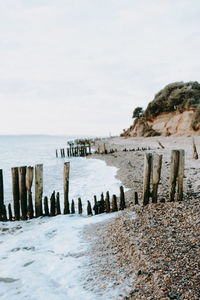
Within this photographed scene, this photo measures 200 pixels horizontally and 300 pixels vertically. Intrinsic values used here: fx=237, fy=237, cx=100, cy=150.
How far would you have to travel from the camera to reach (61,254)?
4.95m

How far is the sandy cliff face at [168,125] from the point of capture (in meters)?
35.9

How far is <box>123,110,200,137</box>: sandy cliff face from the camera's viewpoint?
35875mm

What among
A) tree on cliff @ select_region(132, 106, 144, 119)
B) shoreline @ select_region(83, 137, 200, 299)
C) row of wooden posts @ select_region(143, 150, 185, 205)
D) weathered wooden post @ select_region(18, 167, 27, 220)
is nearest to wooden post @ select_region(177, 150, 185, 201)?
row of wooden posts @ select_region(143, 150, 185, 205)

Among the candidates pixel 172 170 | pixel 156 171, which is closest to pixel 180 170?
pixel 172 170

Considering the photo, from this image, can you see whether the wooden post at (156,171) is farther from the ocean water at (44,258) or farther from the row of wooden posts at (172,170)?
the ocean water at (44,258)

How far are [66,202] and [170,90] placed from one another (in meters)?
44.2

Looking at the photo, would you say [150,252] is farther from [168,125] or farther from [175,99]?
[175,99]

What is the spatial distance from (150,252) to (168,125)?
38666mm

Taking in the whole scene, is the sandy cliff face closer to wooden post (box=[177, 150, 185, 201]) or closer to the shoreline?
wooden post (box=[177, 150, 185, 201])

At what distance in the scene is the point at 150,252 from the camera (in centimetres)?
408

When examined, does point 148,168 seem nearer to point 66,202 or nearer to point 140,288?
point 66,202

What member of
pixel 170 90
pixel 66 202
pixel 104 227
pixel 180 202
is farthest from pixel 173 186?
pixel 170 90

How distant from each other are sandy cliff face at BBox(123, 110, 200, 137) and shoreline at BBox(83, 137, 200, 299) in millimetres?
29064

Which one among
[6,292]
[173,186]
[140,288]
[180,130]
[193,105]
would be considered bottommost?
[6,292]
